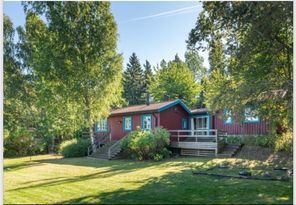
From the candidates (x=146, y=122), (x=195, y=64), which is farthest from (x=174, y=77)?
(x=146, y=122)

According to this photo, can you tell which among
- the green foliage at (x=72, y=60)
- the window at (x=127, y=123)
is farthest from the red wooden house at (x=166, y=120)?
the green foliage at (x=72, y=60)

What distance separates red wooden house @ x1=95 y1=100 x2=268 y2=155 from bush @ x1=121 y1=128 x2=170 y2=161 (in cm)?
125

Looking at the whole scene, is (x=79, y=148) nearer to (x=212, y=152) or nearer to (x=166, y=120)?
(x=166, y=120)

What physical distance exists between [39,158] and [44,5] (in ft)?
13.4

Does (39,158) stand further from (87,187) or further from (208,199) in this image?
(208,199)

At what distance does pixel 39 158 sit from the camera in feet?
25.8

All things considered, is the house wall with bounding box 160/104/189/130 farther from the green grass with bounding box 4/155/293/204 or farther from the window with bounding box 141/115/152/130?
the green grass with bounding box 4/155/293/204

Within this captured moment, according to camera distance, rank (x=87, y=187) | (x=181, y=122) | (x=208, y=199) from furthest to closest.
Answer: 1. (x=181, y=122)
2. (x=87, y=187)
3. (x=208, y=199)

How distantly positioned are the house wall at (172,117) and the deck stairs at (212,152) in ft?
6.54

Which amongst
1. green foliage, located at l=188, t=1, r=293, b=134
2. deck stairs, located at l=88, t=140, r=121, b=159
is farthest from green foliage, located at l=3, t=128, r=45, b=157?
deck stairs, located at l=88, t=140, r=121, b=159

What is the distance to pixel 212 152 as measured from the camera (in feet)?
39.8

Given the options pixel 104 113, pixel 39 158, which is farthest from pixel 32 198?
pixel 104 113

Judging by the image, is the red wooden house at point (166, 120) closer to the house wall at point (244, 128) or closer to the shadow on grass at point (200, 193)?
the house wall at point (244, 128)

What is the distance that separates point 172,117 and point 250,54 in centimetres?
949
